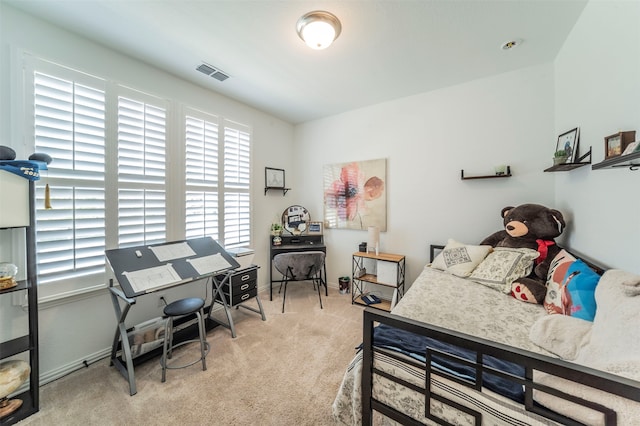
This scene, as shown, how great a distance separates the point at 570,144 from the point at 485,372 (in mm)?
2147


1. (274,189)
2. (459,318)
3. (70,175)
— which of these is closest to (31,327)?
(70,175)

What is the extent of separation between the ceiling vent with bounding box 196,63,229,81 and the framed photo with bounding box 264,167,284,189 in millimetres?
1351

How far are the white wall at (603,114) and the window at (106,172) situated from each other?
343 centimetres

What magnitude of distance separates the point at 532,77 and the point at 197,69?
3456 millimetres

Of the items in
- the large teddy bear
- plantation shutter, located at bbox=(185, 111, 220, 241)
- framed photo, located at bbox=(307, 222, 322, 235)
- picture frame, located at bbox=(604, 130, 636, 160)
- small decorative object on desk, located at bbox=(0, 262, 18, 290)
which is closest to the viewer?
picture frame, located at bbox=(604, 130, 636, 160)

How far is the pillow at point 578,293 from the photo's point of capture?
47.6 inches

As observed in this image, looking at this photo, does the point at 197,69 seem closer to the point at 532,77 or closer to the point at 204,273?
the point at 204,273

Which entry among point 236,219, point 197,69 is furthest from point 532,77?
point 236,219

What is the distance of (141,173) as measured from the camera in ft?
7.34

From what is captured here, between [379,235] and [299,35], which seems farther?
[379,235]

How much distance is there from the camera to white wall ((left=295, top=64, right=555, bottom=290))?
233 centimetres

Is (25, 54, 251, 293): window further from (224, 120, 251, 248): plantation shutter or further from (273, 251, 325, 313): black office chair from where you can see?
(273, 251, 325, 313): black office chair

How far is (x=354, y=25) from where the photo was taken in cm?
175

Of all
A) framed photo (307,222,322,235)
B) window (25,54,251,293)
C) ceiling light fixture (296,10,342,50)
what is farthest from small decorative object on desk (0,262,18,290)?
framed photo (307,222,322,235)
